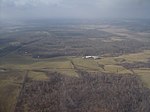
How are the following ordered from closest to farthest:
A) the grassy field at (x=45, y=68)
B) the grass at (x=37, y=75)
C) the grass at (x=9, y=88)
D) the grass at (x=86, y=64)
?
the grass at (x=9, y=88) → the grassy field at (x=45, y=68) → the grass at (x=37, y=75) → the grass at (x=86, y=64)

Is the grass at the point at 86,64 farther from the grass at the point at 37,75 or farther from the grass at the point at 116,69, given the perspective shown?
the grass at the point at 37,75

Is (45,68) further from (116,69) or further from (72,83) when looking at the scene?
(116,69)

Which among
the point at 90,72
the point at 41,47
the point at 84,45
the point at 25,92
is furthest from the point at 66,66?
the point at 84,45

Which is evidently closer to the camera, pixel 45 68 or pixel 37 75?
pixel 37 75

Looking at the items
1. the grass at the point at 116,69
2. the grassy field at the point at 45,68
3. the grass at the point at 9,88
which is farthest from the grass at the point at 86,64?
the grass at the point at 9,88

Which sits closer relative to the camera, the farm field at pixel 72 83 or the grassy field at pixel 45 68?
the farm field at pixel 72 83

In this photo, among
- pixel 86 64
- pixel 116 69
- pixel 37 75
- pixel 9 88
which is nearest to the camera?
pixel 9 88

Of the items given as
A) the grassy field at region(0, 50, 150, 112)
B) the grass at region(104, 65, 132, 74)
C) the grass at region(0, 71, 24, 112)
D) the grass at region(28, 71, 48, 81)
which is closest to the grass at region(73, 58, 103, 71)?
the grassy field at region(0, 50, 150, 112)

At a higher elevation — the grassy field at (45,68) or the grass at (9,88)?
the grass at (9,88)

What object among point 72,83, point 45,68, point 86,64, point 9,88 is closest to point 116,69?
point 86,64

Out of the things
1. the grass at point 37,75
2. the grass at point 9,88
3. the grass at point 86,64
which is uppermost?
the grass at point 9,88

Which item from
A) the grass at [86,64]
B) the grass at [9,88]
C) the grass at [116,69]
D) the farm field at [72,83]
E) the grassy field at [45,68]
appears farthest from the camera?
the grass at [86,64]
